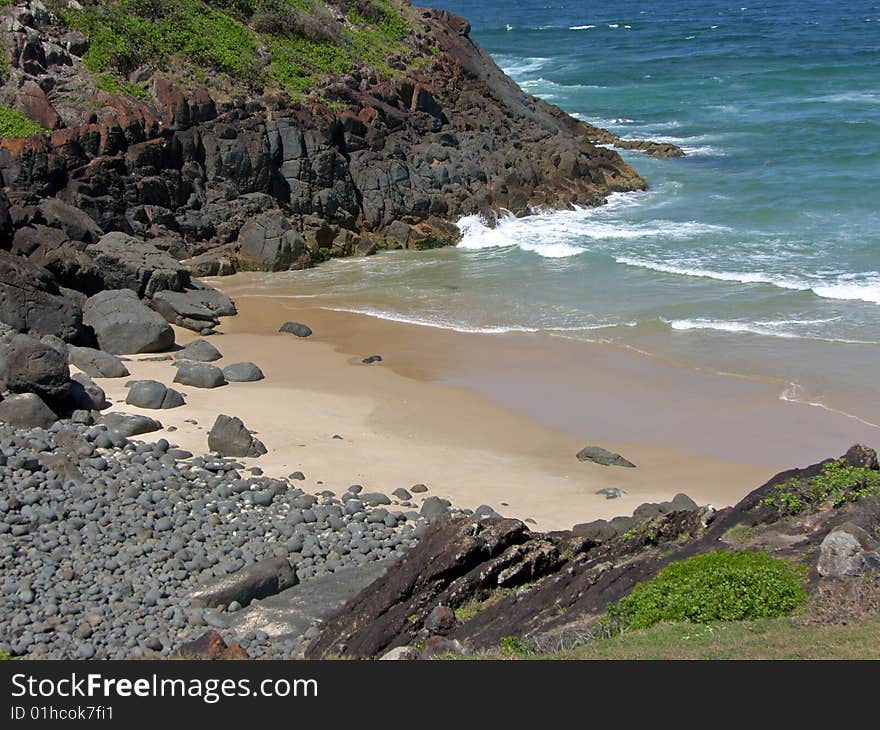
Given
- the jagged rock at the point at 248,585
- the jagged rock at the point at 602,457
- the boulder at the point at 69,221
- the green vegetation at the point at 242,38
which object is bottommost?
the jagged rock at the point at 248,585

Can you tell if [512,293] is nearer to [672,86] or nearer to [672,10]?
[672,86]

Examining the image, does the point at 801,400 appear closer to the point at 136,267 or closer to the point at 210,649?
the point at 210,649

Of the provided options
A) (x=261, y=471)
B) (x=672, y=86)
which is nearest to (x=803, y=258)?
(x=261, y=471)

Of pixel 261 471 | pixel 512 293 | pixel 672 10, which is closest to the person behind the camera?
pixel 261 471

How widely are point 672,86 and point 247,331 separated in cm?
4535

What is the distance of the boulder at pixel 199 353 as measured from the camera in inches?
991

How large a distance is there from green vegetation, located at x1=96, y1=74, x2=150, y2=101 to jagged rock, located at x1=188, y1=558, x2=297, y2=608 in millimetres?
23716

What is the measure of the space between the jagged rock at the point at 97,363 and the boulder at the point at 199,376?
1243mm

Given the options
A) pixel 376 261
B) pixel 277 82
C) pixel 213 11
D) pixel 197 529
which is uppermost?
pixel 213 11

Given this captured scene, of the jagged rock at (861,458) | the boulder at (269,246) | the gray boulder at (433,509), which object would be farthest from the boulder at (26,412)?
the boulder at (269,246)

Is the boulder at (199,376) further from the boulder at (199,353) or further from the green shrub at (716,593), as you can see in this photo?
the green shrub at (716,593)

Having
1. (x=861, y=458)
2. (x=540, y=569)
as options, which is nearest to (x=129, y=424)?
(x=540, y=569)

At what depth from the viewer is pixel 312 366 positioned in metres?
25.5

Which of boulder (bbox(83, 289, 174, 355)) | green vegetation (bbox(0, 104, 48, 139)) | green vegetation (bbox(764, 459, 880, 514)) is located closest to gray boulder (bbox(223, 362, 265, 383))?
boulder (bbox(83, 289, 174, 355))
